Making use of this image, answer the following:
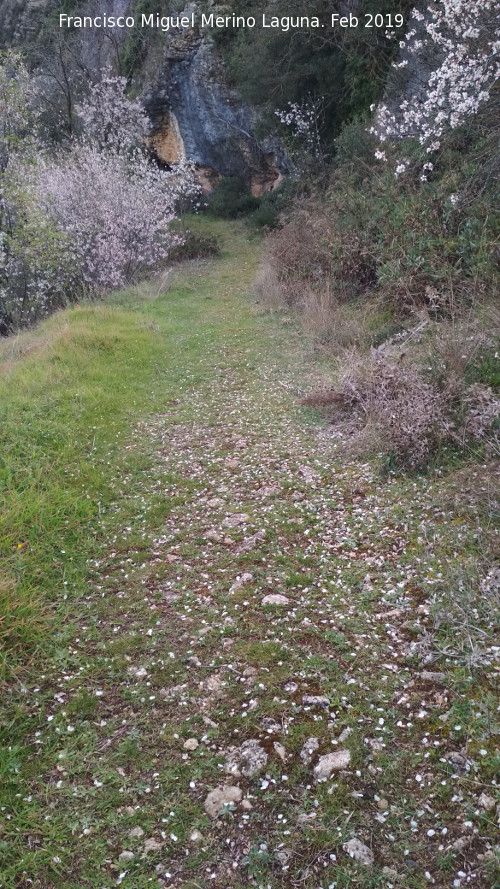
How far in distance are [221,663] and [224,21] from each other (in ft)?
94.2

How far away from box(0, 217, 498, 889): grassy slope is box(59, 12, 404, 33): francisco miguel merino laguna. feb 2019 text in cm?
1265

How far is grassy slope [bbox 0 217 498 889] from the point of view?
258 cm

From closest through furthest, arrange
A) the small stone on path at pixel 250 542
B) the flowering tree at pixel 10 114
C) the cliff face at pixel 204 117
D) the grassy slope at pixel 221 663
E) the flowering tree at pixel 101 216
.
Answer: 1. the grassy slope at pixel 221 663
2. the small stone on path at pixel 250 542
3. the flowering tree at pixel 10 114
4. the flowering tree at pixel 101 216
5. the cliff face at pixel 204 117

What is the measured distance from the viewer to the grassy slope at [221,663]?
2.58 m

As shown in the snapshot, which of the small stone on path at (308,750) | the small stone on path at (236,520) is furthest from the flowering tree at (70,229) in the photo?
the small stone on path at (308,750)

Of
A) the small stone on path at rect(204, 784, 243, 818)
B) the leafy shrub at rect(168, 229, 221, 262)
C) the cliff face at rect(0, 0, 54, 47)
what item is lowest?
the small stone on path at rect(204, 784, 243, 818)

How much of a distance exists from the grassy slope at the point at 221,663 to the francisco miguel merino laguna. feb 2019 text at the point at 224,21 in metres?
12.7

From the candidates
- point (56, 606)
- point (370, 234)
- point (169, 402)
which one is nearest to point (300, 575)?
point (56, 606)

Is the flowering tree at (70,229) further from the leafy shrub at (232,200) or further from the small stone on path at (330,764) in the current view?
the small stone on path at (330,764)

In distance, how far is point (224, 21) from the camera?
2453 cm

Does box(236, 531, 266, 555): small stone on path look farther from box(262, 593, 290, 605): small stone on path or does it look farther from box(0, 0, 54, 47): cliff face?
box(0, 0, 54, 47): cliff face

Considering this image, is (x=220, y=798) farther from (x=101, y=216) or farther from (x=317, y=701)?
(x=101, y=216)

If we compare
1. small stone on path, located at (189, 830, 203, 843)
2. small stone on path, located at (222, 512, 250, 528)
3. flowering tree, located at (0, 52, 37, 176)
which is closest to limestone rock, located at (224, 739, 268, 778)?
small stone on path, located at (189, 830, 203, 843)

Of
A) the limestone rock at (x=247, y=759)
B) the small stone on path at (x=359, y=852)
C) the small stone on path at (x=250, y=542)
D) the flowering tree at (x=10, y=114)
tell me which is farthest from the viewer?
the flowering tree at (x=10, y=114)
